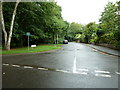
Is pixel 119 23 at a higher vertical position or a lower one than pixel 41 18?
lower

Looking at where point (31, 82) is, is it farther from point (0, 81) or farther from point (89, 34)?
point (89, 34)

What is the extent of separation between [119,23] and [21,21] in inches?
621

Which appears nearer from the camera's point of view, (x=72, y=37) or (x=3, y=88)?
(x=3, y=88)

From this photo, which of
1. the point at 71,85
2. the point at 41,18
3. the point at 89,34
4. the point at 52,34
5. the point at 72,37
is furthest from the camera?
the point at 72,37

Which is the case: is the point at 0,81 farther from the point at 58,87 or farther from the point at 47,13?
the point at 47,13

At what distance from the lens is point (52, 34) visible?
28516 millimetres

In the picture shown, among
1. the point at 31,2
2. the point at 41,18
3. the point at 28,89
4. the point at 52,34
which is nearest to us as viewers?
the point at 28,89

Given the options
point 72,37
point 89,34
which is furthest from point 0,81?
point 72,37

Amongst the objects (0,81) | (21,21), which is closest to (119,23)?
(0,81)

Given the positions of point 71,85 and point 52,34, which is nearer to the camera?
point 71,85

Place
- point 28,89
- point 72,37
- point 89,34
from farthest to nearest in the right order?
1. point 72,37
2. point 89,34
3. point 28,89

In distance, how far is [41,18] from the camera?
1659cm

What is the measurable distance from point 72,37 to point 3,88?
61347mm

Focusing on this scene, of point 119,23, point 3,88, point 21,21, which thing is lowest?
point 3,88
